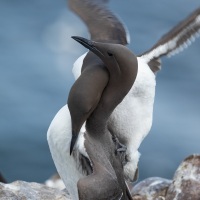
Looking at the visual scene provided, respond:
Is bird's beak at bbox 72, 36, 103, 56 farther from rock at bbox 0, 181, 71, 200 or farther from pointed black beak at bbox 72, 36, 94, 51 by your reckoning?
rock at bbox 0, 181, 71, 200

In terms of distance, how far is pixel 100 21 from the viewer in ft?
26.6

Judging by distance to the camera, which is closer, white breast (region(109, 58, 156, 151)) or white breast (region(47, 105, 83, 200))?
white breast (region(47, 105, 83, 200))

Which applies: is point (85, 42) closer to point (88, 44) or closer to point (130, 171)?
point (88, 44)

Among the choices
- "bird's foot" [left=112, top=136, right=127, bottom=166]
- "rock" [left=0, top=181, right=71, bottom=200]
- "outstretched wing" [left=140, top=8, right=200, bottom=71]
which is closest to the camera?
"bird's foot" [left=112, top=136, right=127, bottom=166]

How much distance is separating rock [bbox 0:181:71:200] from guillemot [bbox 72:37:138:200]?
2.79 feet

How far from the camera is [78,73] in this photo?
711 cm

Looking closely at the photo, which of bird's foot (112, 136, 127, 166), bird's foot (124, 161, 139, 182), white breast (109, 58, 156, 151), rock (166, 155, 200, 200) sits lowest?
rock (166, 155, 200, 200)

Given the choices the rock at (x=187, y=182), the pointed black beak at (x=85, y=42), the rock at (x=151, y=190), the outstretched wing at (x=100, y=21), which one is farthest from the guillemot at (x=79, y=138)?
the rock at (x=151, y=190)

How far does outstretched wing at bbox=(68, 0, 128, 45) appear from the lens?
7.76 metres

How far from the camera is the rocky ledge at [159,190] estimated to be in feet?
24.6

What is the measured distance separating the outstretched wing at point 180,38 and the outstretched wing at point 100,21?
0.26 meters

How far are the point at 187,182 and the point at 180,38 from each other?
1038 millimetres

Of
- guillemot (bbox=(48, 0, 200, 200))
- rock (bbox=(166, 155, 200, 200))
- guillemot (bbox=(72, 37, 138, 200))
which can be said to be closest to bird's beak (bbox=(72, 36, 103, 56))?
guillemot (bbox=(72, 37, 138, 200))

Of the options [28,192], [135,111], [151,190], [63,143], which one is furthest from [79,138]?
[151,190]
